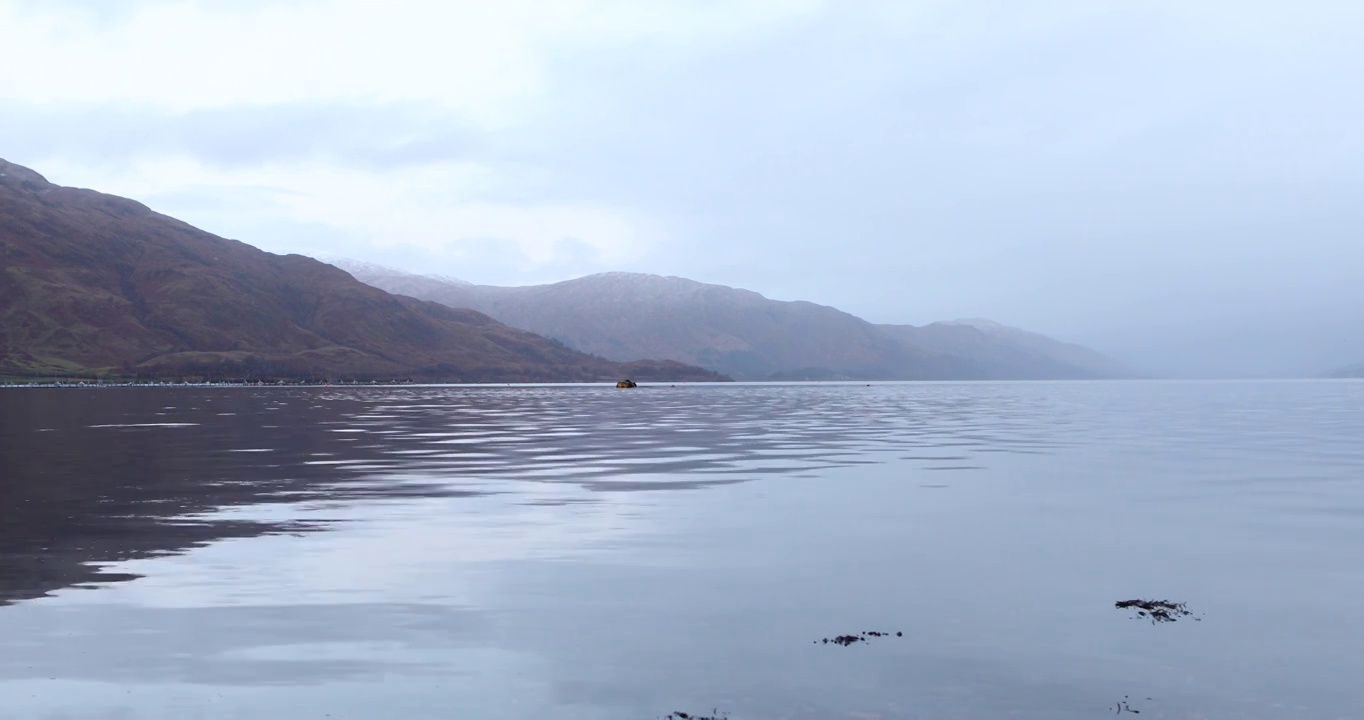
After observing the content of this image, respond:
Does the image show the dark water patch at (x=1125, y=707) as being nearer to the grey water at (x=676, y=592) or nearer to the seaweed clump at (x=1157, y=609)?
the grey water at (x=676, y=592)

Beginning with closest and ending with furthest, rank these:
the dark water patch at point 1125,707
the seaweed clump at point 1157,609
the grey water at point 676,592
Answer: the dark water patch at point 1125,707 < the grey water at point 676,592 < the seaweed clump at point 1157,609

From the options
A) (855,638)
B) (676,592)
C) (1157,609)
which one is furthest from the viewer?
(676,592)

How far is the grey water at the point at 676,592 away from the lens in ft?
42.7

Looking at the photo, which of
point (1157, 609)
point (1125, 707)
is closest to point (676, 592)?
point (1157, 609)

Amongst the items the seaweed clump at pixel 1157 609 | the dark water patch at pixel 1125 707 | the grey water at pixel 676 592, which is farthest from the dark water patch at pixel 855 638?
the seaweed clump at pixel 1157 609

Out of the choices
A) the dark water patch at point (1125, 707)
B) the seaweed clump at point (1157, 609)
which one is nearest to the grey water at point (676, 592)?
the dark water patch at point (1125, 707)

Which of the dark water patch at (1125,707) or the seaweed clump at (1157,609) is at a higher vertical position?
the seaweed clump at (1157,609)

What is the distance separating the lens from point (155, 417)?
9731 centimetres

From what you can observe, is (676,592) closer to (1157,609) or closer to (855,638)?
(855,638)

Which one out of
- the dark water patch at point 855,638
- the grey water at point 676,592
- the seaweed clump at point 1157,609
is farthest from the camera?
the seaweed clump at point 1157,609

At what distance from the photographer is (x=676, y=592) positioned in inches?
748

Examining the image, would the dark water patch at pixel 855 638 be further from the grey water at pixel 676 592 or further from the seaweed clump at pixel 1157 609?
the seaweed clump at pixel 1157 609

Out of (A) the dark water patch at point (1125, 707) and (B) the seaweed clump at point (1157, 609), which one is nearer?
(A) the dark water patch at point (1125, 707)

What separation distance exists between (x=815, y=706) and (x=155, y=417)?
96.4 metres
